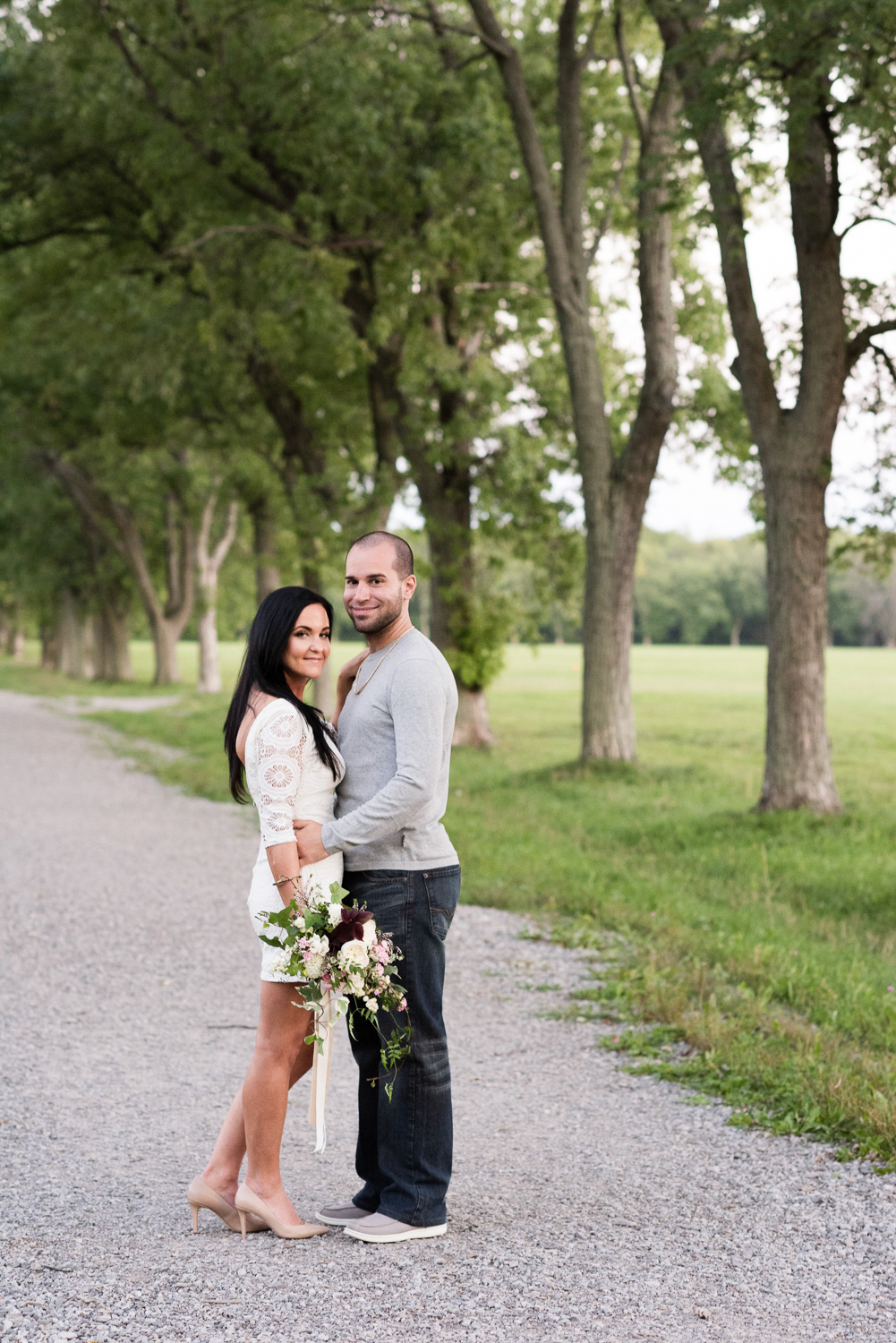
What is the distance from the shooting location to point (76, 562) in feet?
149

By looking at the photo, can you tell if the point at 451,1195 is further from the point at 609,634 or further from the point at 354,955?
the point at 609,634

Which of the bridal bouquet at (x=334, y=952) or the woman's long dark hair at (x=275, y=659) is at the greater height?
the woman's long dark hair at (x=275, y=659)

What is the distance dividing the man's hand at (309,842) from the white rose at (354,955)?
0.95ft

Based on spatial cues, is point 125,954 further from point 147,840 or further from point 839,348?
point 839,348

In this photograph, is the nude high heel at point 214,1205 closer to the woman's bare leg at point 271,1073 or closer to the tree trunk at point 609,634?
the woman's bare leg at point 271,1073

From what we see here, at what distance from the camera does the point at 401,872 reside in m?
3.87

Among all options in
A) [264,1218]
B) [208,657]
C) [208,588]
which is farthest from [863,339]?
[208,588]

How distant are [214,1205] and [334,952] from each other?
37.1 inches

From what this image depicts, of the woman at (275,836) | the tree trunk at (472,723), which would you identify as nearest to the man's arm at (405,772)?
the woman at (275,836)

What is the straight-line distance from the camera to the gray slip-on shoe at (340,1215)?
3.99 meters

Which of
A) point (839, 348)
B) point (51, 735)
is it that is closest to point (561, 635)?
point (51, 735)

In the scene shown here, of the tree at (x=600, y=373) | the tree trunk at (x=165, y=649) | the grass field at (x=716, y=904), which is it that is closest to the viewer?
the grass field at (x=716, y=904)

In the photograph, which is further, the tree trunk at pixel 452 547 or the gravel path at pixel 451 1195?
the tree trunk at pixel 452 547

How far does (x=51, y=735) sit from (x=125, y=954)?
1634cm
